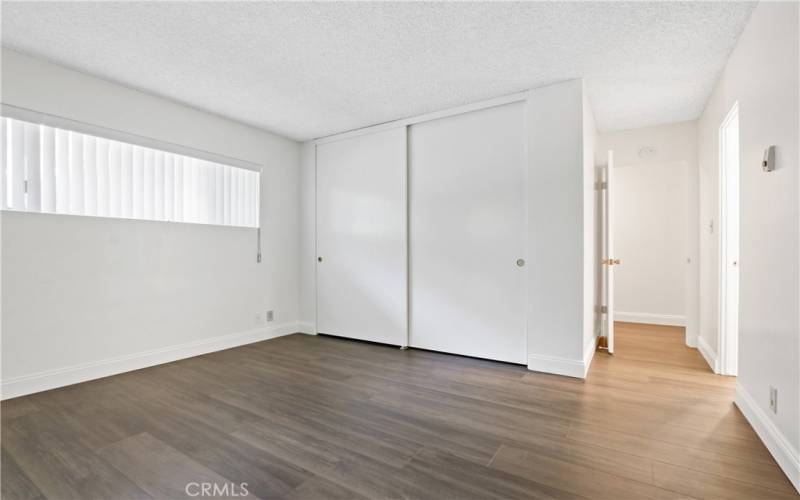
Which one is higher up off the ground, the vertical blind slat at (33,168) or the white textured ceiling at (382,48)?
the white textured ceiling at (382,48)

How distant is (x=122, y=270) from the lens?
10.9 feet

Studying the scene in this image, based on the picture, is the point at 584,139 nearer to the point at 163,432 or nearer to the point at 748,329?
the point at 748,329

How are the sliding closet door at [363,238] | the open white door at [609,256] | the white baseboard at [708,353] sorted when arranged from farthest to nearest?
the sliding closet door at [363,238] < the open white door at [609,256] < the white baseboard at [708,353]

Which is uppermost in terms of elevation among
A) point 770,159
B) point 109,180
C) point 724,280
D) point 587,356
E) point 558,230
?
point 109,180

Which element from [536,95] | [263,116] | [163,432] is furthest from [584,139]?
[163,432]

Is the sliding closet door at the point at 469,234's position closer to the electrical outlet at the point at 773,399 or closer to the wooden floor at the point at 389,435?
the wooden floor at the point at 389,435

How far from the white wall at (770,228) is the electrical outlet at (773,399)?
3 centimetres

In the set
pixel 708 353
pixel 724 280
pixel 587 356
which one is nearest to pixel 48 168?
pixel 587 356

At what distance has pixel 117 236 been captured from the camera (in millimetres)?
3307

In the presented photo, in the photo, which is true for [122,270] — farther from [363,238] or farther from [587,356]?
[587,356]

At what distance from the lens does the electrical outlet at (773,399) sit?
1917mm

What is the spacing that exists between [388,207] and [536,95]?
6.14ft

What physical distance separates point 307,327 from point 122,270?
2.21 meters

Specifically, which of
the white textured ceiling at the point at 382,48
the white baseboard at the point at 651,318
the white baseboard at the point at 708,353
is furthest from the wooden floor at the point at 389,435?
the white baseboard at the point at 651,318
